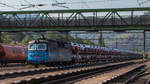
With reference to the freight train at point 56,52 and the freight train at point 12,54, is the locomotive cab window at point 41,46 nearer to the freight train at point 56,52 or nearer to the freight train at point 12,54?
the freight train at point 56,52

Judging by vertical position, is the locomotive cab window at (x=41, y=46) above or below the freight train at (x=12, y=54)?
above

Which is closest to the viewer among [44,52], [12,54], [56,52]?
[44,52]

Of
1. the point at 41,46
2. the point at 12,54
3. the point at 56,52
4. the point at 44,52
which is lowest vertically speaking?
the point at 12,54

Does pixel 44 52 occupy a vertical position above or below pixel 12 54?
above

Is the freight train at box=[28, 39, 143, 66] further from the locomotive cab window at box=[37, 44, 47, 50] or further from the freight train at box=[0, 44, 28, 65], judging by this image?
the freight train at box=[0, 44, 28, 65]

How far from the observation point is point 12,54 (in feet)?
129

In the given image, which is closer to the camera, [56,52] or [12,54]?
[56,52]

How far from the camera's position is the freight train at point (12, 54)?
36688 millimetres

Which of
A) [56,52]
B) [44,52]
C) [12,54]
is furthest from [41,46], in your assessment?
[12,54]

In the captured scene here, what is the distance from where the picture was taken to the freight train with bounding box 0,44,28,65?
1444 inches

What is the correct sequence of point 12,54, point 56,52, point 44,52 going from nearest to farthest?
point 44,52, point 56,52, point 12,54

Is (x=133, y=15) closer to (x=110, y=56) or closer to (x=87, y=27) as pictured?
(x=87, y=27)

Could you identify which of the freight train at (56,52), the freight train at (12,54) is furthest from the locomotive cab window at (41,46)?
the freight train at (12,54)

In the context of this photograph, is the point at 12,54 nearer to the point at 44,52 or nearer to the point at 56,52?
the point at 56,52
